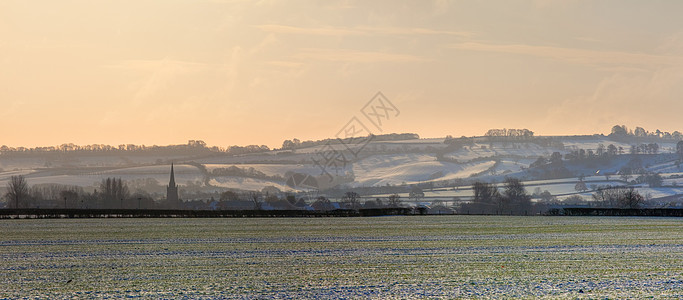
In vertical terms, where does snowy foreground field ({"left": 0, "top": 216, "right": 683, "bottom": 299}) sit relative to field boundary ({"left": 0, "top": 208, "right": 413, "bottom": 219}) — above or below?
below

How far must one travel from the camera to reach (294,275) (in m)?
39.4

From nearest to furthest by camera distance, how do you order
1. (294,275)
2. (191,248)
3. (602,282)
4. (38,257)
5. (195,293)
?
(195,293), (602,282), (294,275), (38,257), (191,248)

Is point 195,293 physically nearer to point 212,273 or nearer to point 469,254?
point 212,273

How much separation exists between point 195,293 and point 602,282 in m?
16.1

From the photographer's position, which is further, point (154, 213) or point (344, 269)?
point (154, 213)

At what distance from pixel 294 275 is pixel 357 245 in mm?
20906

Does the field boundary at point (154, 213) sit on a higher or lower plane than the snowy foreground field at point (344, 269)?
higher

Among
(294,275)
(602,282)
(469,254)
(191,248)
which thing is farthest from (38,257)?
(602,282)

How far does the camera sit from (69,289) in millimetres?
34875

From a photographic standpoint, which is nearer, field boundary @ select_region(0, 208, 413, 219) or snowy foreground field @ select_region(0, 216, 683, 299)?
snowy foreground field @ select_region(0, 216, 683, 299)

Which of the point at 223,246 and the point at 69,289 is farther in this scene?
the point at 223,246

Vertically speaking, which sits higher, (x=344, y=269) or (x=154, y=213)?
(x=154, y=213)

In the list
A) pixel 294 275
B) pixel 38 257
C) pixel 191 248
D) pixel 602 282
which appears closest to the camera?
pixel 602 282

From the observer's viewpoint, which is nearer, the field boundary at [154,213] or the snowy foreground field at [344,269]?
the snowy foreground field at [344,269]
